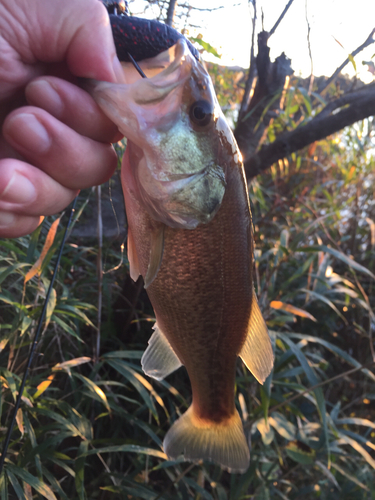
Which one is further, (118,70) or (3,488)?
(3,488)

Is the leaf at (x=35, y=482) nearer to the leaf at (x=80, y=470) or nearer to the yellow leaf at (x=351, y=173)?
the leaf at (x=80, y=470)

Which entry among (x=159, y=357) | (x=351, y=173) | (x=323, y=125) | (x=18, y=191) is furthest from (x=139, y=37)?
(x=351, y=173)

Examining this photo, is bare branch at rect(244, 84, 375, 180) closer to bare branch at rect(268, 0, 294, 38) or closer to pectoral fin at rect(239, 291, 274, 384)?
bare branch at rect(268, 0, 294, 38)

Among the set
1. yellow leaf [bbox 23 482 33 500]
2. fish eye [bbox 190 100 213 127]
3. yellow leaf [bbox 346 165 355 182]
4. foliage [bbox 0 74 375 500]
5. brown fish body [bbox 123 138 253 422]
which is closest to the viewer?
fish eye [bbox 190 100 213 127]

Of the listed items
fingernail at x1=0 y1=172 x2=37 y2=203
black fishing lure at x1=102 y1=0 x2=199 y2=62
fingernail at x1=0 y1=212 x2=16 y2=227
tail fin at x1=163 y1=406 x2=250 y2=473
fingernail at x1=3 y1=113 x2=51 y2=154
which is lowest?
tail fin at x1=163 y1=406 x2=250 y2=473

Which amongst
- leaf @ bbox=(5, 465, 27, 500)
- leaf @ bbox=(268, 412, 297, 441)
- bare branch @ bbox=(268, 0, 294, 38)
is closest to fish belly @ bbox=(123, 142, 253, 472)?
leaf @ bbox=(5, 465, 27, 500)

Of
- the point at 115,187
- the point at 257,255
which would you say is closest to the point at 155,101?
the point at 257,255

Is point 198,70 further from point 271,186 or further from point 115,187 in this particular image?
point 271,186

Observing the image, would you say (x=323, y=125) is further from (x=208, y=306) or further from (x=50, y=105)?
(x=50, y=105)
